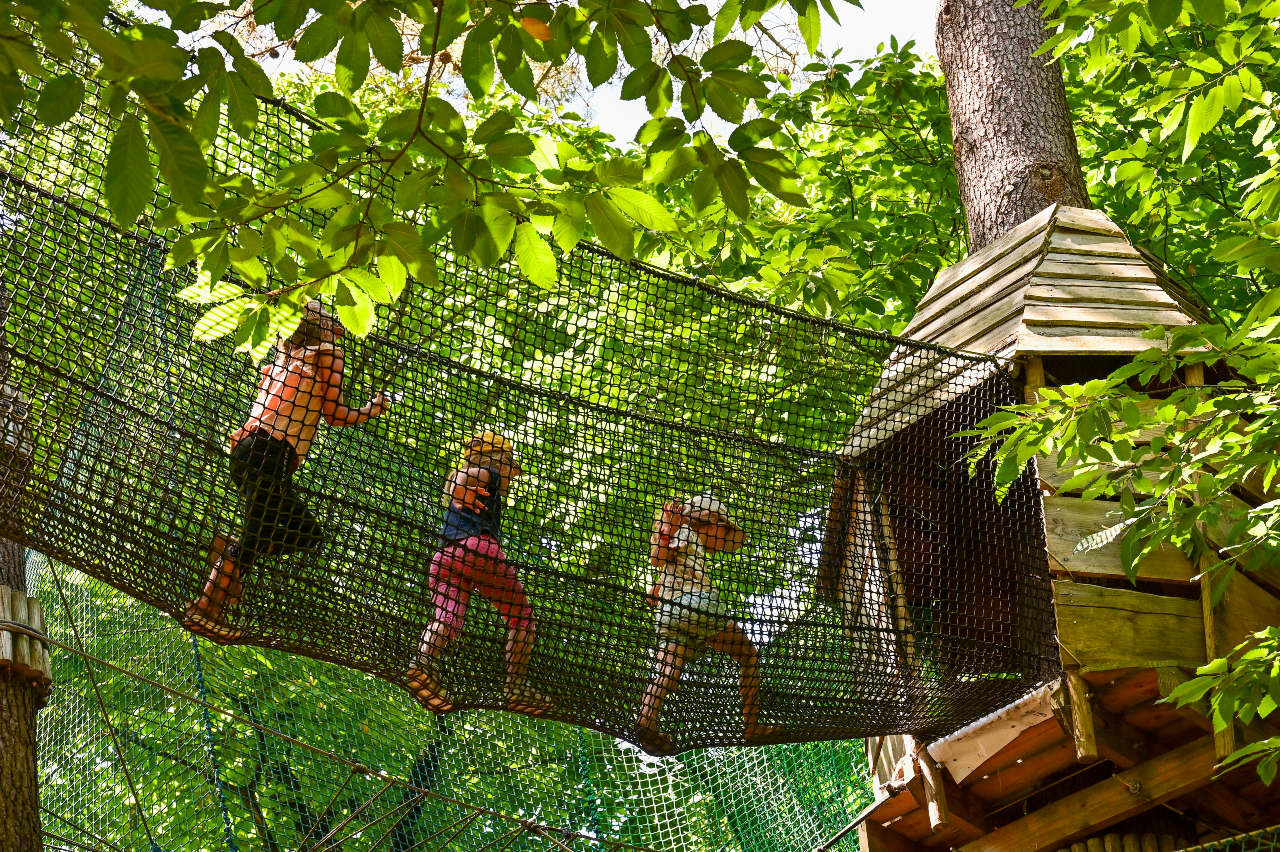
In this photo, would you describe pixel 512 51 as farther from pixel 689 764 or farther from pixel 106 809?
pixel 106 809

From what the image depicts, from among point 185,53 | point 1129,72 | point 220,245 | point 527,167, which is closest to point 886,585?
point 527,167

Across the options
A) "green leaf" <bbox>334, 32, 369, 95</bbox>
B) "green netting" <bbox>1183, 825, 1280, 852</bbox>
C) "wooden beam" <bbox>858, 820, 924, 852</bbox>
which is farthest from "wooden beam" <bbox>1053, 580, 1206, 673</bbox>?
"green leaf" <bbox>334, 32, 369, 95</bbox>

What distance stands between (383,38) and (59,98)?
2.27 ft

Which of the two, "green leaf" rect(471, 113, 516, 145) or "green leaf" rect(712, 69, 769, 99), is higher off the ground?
"green leaf" rect(712, 69, 769, 99)

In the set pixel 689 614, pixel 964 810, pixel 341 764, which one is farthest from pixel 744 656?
pixel 341 764

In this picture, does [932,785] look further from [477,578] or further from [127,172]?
[127,172]

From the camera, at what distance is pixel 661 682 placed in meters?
3.77

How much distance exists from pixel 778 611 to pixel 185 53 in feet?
8.47

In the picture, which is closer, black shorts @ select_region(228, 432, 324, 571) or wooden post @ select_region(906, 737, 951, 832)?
black shorts @ select_region(228, 432, 324, 571)

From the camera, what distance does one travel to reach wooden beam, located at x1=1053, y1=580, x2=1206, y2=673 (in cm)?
405

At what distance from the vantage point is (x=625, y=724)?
3812mm

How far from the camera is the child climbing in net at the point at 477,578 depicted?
136 inches

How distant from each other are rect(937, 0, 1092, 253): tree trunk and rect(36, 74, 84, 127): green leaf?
15.1ft

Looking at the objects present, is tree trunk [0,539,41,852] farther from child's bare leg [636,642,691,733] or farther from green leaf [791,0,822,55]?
green leaf [791,0,822,55]
